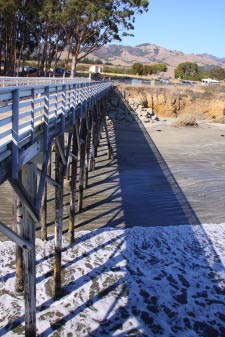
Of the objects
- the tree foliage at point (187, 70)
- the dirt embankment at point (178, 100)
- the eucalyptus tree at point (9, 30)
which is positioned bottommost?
the dirt embankment at point (178, 100)

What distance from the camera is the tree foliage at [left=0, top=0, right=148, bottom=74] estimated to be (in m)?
32.4

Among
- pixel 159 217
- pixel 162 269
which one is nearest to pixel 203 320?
pixel 162 269

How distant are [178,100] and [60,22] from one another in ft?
58.4

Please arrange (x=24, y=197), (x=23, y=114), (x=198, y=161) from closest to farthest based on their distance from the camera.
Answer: (x=23, y=114) → (x=24, y=197) → (x=198, y=161)

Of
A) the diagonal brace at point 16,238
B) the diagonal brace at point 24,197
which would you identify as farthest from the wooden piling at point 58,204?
the diagonal brace at point 24,197

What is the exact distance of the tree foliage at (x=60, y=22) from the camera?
32375 mm

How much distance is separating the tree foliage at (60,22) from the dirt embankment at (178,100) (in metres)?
8.22

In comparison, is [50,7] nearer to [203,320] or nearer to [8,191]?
[8,191]

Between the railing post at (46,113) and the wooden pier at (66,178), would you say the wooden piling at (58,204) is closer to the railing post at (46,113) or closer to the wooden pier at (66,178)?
the wooden pier at (66,178)

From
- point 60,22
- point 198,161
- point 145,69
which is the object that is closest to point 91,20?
point 60,22

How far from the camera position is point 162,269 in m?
9.76

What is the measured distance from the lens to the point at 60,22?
33.5 meters

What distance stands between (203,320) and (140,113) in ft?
108

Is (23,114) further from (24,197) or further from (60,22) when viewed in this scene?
(60,22)
